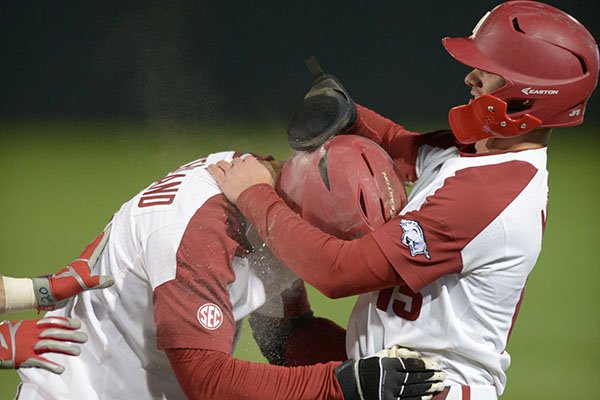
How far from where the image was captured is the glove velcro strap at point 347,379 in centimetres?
214

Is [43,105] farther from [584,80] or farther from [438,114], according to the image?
[584,80]

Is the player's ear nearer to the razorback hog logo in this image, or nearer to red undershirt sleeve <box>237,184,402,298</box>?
red undershirt sleeve <box>237,184,402,298</box>

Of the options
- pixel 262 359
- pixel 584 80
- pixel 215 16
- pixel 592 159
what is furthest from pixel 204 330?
pixel 592 159

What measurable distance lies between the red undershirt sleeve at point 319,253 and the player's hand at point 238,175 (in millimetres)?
52

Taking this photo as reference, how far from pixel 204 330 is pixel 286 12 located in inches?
108

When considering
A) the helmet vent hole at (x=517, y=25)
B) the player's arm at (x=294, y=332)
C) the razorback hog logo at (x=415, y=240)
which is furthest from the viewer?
the player's arm at (x=294, y=332)

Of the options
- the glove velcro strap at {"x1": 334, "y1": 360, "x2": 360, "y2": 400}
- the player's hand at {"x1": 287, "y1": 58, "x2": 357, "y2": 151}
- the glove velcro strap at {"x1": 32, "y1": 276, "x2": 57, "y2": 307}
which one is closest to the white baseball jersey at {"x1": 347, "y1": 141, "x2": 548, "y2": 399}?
the glove velcro strap at {"x1": 334, "y1": 360, "x2": 360, "y2": 400}

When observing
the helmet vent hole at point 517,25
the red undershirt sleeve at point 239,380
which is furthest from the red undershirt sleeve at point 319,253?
the helmet vent hole at point 517,25

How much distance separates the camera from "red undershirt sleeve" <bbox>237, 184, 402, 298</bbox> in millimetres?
2094

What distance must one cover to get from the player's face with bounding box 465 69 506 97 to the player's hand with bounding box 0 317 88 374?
44.5 inches

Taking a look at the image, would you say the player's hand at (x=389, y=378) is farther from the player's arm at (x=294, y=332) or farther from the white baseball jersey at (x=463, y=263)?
the player's arm at (x=294, y=332)

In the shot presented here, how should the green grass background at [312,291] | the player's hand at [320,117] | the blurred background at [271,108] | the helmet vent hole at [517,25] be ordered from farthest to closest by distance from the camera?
the blurred background at [271,108] → the green grass background at [312,291] → the player's hand at [320,117] → the helmet vent hole at [517,25]

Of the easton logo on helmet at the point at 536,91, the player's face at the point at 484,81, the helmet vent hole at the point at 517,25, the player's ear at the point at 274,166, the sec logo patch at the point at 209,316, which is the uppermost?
the helmet vent hole at the point at 517,25

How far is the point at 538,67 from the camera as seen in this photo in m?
2.15
